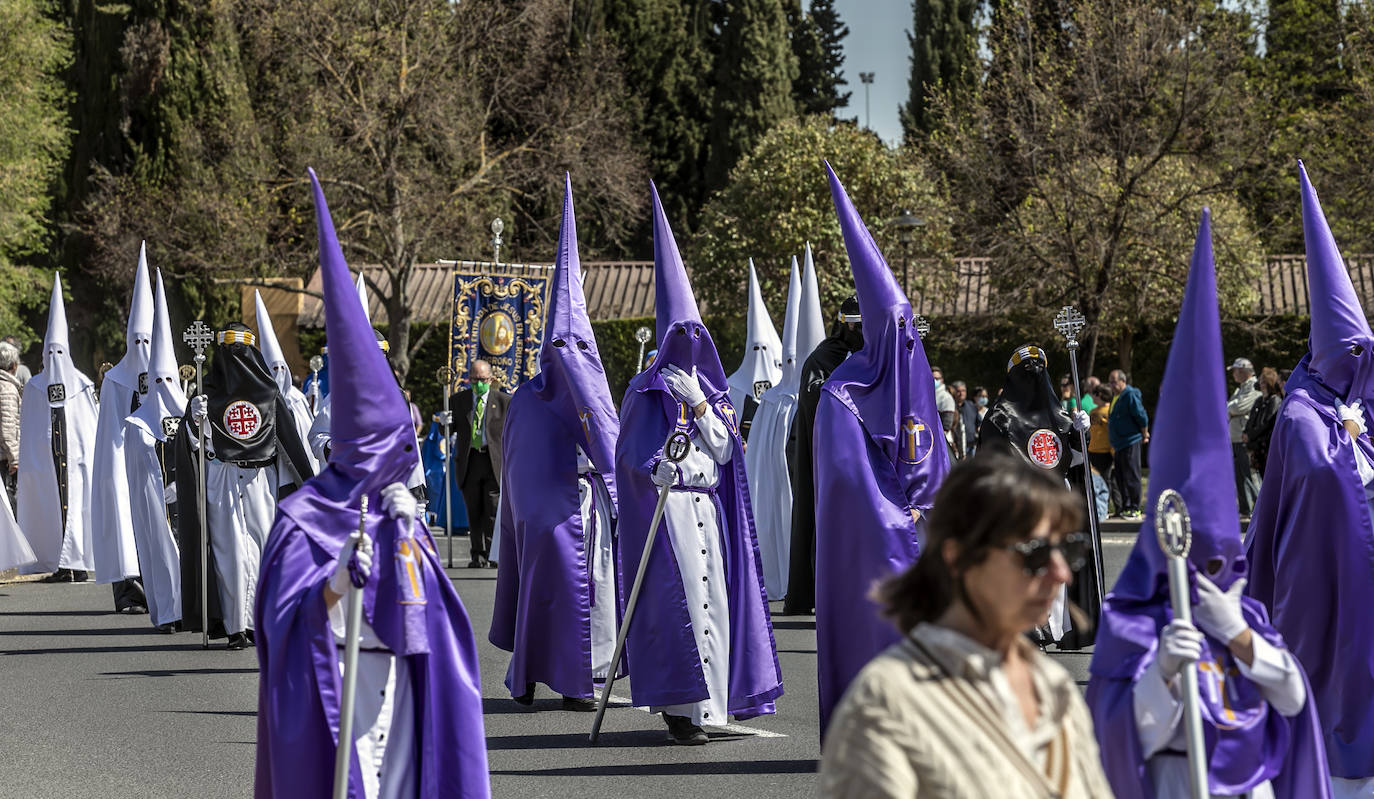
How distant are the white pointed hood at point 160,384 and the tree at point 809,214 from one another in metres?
16.4

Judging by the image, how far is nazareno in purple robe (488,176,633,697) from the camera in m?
9.05

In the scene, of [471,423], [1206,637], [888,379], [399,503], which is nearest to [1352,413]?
[888,379]

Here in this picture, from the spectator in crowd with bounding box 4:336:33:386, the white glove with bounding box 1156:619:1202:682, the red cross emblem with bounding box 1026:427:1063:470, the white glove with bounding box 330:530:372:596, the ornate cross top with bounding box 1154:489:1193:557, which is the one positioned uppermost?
the spectator in crowd with bounding box 4:336:33:386

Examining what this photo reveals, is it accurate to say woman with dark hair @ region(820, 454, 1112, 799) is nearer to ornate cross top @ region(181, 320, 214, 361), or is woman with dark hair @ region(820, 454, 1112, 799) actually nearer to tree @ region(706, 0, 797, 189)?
ornate cross top @ region(181, 320, 214, 361)

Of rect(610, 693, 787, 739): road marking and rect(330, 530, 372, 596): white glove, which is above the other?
rect(330, 530, 372, 596): white glove

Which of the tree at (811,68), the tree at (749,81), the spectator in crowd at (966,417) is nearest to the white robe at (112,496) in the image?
the spectator in crowd at (966,417)

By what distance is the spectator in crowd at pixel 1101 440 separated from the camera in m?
20.2

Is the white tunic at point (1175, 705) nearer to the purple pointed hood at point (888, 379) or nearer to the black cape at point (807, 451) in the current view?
the purple pointed hood at point (888, 379)

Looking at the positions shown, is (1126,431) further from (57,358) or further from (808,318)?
(57,358)

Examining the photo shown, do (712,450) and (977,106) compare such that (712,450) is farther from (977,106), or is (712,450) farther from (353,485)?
(977,106)

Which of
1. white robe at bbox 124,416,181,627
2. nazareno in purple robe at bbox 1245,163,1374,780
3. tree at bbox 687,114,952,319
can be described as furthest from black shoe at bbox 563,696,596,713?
tree at bbox 687,114,952,319

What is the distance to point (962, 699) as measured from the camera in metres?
2.72

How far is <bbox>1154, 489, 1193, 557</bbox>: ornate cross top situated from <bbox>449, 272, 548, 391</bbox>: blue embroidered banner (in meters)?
14.8

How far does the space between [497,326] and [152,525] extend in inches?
252
